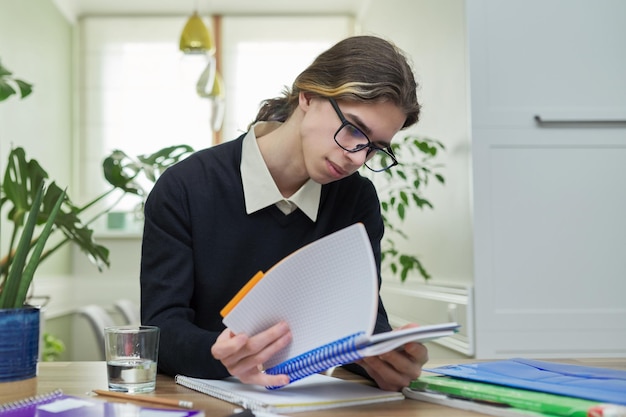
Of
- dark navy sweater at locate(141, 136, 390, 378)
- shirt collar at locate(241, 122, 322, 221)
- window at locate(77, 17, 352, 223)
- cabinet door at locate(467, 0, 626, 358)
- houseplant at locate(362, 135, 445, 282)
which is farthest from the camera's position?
window at locate(77, 17, 352, 223)

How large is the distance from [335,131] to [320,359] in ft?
1.72

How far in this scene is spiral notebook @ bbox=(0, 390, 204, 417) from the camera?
2.76 feet

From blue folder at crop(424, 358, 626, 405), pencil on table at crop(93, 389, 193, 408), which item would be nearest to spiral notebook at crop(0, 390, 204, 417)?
pencil on table at crop(93, 389, 193, 408)

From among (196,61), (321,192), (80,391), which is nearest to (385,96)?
(321,192)

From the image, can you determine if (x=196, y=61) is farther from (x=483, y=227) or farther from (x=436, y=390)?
(x=436, y=390)

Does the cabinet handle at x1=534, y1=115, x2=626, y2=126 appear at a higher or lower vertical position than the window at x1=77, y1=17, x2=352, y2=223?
lower

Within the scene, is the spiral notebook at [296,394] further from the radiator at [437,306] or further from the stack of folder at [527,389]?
the radiator at [437,306]

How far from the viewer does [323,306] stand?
92 cm

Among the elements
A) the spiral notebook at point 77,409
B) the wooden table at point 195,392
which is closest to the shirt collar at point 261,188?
the wooden table at point 195,392

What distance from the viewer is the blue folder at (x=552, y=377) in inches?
34.5

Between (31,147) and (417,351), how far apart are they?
4430 millimetres

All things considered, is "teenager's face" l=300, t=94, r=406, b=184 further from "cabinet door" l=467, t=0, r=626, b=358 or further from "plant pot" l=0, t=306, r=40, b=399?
"cabinet door" l=467, t=0, r=626, b=358

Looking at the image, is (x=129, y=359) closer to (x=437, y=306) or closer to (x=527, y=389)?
(x=527, y=389)

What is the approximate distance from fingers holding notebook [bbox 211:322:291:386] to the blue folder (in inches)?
9.9
